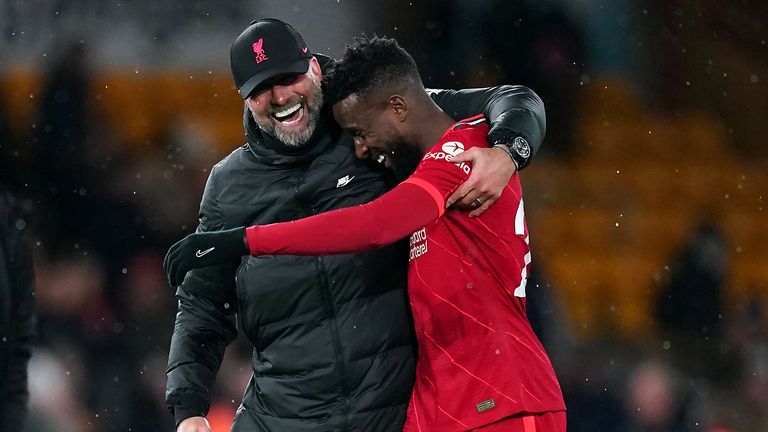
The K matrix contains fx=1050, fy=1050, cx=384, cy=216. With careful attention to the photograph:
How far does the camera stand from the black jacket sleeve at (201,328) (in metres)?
2.45

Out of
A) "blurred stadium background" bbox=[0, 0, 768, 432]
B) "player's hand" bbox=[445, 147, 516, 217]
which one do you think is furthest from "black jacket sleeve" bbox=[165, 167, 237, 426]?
"blurred stadium background" bbox=[0, 0, 768, 432]

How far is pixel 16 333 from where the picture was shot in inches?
137

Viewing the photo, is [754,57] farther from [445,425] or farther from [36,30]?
[445,425]

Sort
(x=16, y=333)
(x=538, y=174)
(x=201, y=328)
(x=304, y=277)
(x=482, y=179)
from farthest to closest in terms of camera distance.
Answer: (x=538, y=174), (x=16, y=333), (x=201, y=328), (x=304, y=277), (x=482, y=179)

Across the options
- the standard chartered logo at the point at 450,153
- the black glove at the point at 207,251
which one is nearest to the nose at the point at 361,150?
the standard chartered logo at the point at 450,153

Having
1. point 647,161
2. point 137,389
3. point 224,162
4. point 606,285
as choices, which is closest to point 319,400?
point 224,162

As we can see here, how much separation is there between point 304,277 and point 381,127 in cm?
40

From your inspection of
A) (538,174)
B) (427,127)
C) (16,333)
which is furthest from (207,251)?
(538,174)

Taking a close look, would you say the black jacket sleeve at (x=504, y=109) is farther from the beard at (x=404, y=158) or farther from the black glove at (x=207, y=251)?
the black glove at (x=207, y=251)

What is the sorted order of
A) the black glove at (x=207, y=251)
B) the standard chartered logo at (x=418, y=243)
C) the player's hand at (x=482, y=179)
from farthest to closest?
the standard chartered logo at (x=418, y=243), the player's hand at (x=482, y=179), the black glove at (x=207, y=251)

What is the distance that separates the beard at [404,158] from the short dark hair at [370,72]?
127 mm

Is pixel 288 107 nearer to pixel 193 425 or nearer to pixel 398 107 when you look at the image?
pixel 398 107

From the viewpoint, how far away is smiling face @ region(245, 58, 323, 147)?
234 cm

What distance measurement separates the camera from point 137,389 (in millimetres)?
4727
